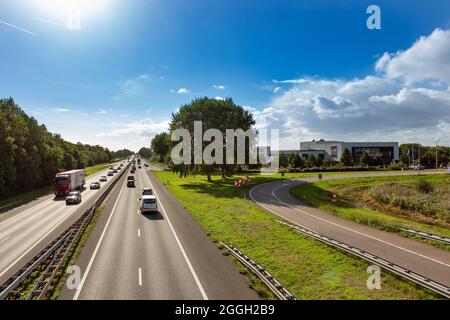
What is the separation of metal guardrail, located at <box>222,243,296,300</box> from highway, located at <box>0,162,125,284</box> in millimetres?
11678

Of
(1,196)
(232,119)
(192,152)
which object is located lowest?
(1,196)

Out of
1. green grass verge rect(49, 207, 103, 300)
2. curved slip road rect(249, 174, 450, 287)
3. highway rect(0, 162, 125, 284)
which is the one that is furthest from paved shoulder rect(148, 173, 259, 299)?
highway rect(0, 162, 125, 284)

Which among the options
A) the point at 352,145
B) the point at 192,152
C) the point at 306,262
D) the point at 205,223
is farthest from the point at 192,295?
the point at 352,145

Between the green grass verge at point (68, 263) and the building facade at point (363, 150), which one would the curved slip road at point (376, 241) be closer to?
the green grass verge at point (68, 263)

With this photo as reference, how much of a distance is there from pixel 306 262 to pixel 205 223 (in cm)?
1167

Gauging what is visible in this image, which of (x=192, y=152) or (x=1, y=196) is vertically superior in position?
(x=192, y=152)

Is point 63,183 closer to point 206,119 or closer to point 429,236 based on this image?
point 206,119

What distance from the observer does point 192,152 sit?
58.7m

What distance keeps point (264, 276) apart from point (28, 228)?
22025 mm

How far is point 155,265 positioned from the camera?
53.4 feet

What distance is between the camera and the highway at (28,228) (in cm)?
1803

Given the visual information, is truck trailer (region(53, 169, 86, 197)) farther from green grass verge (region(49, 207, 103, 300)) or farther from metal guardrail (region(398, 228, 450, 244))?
metal guardrail (region(398, 228, 450, 244))

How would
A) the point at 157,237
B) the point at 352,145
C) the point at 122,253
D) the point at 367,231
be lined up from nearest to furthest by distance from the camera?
the point at 122,253 → the point at 157,237 → the point at 367,231 → the point at 352,145
